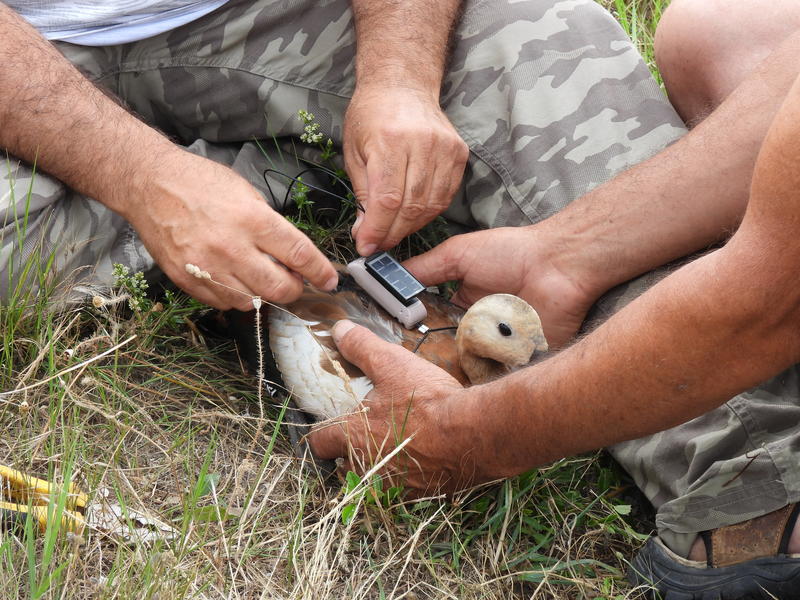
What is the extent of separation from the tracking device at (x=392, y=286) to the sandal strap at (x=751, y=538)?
88cm

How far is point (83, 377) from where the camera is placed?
2.14 meters

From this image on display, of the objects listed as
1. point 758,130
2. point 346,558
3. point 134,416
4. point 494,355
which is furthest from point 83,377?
point 758,130

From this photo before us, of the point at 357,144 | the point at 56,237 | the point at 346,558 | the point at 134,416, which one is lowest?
the point at 346,558

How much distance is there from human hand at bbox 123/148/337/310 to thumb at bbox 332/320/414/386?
15cm

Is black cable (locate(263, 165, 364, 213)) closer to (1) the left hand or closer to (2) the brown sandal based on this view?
(1) the left hand

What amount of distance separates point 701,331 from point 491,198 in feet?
3.82

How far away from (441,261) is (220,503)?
35.4 inches

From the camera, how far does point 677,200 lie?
230cm

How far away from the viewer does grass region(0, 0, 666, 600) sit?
5.62ft

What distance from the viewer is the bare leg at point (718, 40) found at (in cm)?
249

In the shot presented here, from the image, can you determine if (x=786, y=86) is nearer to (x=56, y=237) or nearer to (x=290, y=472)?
(x=290, y=472)

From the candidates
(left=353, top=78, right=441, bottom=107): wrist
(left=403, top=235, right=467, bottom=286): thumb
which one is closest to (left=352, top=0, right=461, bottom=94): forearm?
(left=353, top=78, right=441, bottom=107): wrist

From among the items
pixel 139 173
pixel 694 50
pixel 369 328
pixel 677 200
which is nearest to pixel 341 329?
pixel 369 328

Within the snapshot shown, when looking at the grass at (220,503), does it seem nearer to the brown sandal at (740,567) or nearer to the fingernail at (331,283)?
the brown sandal at (740,567)
